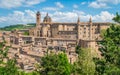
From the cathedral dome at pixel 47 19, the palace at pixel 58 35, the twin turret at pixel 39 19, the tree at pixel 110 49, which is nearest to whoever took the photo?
the tree at pixel 110 49

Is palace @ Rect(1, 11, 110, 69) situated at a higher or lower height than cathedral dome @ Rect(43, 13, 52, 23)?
lower

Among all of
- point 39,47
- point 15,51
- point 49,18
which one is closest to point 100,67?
point 15,51

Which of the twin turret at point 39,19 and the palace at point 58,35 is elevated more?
the twin turret at point 39,19

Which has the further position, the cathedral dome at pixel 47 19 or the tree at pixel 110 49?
the cathedral dome at pixel 47 19

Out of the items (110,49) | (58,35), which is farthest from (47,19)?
(110,49)

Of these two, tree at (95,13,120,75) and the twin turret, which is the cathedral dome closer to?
the twin turret

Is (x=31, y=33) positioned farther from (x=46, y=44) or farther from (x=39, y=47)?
(x=39, y=47)

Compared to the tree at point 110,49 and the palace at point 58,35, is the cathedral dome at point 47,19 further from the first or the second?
the tree at point 110,49

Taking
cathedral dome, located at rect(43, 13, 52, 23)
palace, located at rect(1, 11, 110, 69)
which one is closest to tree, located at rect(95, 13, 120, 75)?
palace, located at rect(1, 11, 110, 69)

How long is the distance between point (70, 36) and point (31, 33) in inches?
598

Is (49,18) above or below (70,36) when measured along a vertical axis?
above

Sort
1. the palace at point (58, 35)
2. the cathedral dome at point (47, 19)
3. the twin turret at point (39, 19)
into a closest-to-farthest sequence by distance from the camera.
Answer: the palace at point (58, 35) < the twin turret at point (39, 19) < the cathedral dome at point (47, 19)

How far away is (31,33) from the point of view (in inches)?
3548

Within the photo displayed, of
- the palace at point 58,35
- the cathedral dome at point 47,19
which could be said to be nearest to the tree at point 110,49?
the palace at point 58,35
